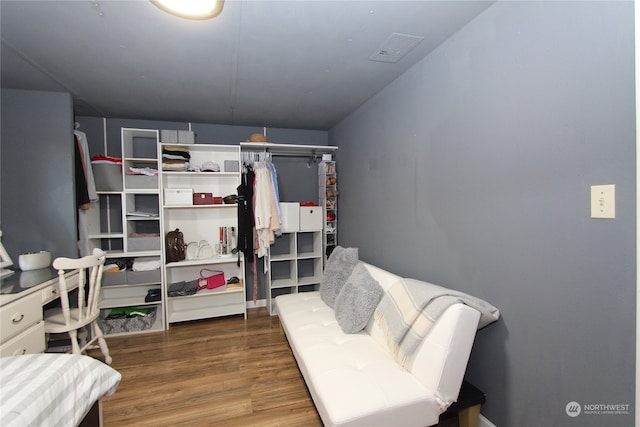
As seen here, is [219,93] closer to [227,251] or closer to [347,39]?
[347,39]

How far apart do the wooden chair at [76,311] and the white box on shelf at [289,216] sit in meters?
1.76

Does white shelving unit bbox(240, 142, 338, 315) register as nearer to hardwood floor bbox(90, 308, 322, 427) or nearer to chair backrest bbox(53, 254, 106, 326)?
hardwood floor bbox(90, 308, 322, 427)

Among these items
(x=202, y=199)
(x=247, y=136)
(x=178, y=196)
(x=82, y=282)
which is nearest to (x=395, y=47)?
(x=247, y=136)

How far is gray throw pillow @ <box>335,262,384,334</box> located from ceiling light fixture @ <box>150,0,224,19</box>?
189 cm

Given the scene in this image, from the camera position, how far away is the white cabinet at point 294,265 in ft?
11.2

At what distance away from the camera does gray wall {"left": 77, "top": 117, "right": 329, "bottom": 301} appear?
3205mm

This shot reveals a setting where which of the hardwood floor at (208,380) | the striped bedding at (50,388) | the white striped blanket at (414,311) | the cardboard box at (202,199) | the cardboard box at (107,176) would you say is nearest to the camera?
the striped bedding at (50,388)

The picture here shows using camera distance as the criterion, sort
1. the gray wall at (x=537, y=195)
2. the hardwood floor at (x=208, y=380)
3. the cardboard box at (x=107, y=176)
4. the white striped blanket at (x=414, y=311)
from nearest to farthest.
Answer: the gray wall at (x=537, y=195), the white striped blanket at (x=414, y=311), the hardwood floor at (x=208, y=380), the cardboard box at (x=107, y=176)

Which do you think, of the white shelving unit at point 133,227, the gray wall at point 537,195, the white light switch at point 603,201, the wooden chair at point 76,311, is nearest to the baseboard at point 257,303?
the white shelving unit at point 133,227

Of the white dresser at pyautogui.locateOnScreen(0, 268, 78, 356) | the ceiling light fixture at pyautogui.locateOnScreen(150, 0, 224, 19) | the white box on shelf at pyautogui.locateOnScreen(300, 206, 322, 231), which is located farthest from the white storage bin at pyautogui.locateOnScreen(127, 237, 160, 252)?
the ceiling light fixture at pyautogui.locateOnScreen(150, 0, 224, 19)

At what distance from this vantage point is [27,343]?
1.74 metres

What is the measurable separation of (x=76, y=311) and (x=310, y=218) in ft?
7.75

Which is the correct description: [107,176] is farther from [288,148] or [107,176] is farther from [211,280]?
[288,148]

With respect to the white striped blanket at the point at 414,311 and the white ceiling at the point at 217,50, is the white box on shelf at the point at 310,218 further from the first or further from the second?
the white striped blanket at the point at 414,311
